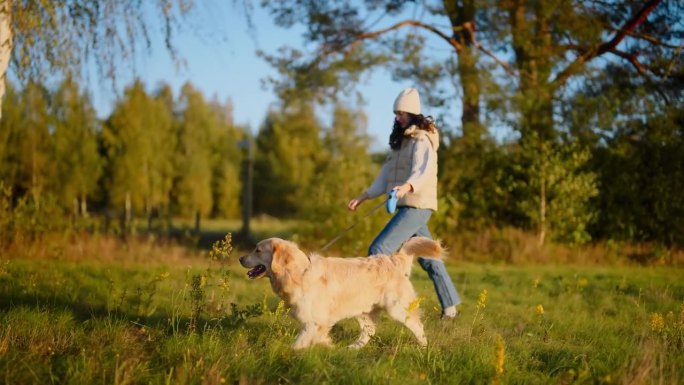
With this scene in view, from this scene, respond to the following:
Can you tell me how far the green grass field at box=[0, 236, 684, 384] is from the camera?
3.44 metres

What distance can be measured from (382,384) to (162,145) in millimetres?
27991

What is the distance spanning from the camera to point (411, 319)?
4520 mm

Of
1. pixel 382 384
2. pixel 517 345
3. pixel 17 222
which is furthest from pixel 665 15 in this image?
pixel 17 222

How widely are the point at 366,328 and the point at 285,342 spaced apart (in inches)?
32.5

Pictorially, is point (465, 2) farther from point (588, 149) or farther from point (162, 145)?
point (162, 145)

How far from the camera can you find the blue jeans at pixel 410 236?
4.99 m

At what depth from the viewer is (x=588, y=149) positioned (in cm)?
1248

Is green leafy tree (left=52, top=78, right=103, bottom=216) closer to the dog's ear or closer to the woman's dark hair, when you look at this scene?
the woman's dark hair

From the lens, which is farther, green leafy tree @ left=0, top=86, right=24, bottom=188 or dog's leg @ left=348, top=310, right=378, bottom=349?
green leafy tree @ left=0, top=86, right=24, bottom=188

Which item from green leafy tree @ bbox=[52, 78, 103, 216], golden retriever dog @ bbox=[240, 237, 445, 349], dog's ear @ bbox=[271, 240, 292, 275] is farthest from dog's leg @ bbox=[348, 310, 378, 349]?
green leafy tree @ bbox=[52, 78, 103, 216]

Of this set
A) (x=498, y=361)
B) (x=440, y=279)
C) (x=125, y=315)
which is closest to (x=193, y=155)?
(x=125, y=315)

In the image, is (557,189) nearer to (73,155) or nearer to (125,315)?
(125,315)

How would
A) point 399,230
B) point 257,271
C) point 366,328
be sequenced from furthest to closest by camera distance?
point 399,230
point 366,328
point 257,271

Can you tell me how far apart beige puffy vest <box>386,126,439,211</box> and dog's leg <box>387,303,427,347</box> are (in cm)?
97
